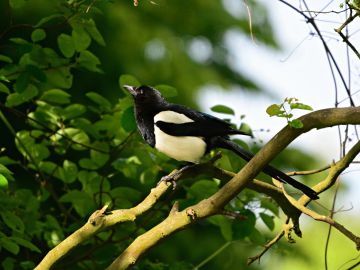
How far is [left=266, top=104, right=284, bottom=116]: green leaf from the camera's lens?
102 inches

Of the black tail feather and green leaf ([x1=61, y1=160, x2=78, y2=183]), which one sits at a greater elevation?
the black tail feather

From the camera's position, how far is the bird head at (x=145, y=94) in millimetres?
3646

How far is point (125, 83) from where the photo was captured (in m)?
3.79

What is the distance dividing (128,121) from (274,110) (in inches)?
48.7

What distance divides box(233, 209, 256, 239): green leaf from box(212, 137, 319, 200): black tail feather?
1.25 ft

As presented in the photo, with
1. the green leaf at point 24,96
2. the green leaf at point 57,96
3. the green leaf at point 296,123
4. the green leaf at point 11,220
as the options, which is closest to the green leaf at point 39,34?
the green leaf at point 24,96

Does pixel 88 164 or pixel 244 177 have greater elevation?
pixel 244 177

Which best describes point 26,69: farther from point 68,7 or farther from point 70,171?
point 70,171

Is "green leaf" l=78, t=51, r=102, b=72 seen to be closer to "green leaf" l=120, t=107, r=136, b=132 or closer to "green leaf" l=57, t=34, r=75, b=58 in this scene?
"green leaf" l=57, t=34, r=75, b=58

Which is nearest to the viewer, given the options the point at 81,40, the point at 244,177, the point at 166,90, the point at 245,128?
the point at 244,177

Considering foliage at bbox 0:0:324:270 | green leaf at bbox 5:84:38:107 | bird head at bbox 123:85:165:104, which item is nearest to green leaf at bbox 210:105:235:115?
foliage at bbox 0:0:324:270

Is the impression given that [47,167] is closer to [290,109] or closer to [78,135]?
[78,135]

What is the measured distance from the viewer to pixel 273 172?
306cm

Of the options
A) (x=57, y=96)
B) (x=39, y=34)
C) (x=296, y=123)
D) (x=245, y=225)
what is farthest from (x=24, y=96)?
(x=296, y=123)
